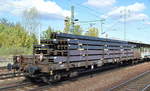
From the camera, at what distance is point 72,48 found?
1072 cm

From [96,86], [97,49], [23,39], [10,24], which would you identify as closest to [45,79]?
[96,86]

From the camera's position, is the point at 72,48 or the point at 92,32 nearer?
the point at 72,48

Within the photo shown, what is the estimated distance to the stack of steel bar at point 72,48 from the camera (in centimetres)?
1027

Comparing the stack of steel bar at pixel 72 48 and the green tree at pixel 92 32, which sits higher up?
the green tree at pixel 92 32

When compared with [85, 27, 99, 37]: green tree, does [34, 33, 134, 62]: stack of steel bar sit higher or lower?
lower

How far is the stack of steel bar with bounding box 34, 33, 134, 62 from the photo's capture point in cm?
1027

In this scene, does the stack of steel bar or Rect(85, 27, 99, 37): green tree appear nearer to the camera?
the stack of steel bar

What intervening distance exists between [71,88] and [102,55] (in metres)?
4.91

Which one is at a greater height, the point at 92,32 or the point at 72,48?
the point at 92,32

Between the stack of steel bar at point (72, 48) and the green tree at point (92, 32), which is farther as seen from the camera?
the green tree at point (92, 32)

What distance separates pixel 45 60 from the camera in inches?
388

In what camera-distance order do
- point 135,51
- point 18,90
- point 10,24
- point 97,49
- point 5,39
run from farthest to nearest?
point 10,24, point 5,39, point 135,51, point 97,49, point 18,90

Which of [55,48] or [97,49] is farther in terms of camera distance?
[97,49]

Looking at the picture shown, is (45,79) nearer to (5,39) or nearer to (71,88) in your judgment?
(71,88)
